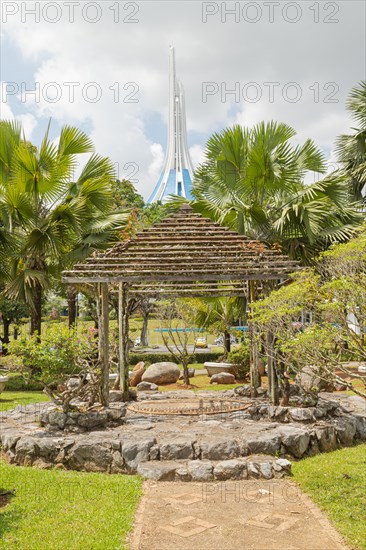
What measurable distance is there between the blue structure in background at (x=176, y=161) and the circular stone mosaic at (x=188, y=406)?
5198 cm

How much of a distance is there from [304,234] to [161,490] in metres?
9.11

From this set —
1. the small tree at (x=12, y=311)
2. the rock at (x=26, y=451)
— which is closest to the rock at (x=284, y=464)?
the rock at (x=26, y=451)

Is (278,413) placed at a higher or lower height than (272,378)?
lower

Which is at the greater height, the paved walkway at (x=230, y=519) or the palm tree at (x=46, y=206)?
the palm tree at (x=46, y=206)

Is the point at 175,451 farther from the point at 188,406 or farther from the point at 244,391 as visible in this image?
the point at 244,391

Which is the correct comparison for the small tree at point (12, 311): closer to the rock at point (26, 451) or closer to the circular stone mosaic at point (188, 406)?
the circular stone mosaic at point (188, 406)

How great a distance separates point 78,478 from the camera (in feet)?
22.1

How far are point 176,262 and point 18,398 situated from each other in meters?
6.58

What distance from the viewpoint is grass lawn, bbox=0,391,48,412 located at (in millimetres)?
12187

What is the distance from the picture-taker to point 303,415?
8414mm

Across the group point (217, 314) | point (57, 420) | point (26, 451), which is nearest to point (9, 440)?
point (26, 451)

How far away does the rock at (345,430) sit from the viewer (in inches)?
329

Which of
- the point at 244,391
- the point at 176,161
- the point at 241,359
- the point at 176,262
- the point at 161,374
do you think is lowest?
the point at 161,374

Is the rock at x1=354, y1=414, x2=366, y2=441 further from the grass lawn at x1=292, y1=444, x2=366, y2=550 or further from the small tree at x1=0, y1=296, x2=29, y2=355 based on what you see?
the small tree at x1=0, y1=296, x2=29, y2=355
